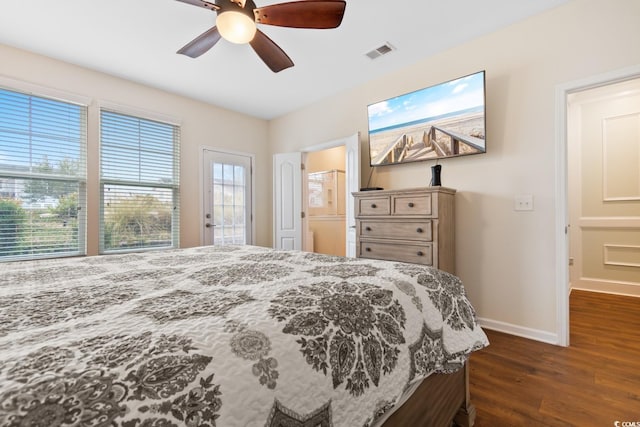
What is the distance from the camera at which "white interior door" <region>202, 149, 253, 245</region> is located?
422 cm

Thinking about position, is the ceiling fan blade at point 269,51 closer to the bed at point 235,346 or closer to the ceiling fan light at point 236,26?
the ceiling fan light at point 236,26

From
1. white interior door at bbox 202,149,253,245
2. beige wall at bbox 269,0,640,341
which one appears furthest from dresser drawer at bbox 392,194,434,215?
white interior door at bbox 202,149,253,245

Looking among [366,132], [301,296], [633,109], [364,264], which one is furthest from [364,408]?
[633,109]

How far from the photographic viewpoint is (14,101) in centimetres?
285

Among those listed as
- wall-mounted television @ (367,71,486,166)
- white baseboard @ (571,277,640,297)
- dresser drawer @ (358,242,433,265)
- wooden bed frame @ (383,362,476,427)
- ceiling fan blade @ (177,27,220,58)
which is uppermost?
ceiling fan blade @ (177,27,220,58)

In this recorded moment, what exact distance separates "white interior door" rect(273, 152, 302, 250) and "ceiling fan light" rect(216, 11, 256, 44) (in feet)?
8.18

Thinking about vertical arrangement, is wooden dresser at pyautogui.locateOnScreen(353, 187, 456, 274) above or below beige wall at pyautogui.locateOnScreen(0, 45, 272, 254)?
below

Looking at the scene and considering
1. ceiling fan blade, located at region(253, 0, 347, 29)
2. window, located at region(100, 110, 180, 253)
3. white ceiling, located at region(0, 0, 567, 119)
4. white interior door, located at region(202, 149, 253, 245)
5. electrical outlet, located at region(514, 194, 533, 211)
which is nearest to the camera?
ceiling fan blade, located at region(253, 0, 347, 29)

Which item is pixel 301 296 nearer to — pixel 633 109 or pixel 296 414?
pixel 296 414

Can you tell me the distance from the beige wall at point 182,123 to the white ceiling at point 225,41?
0.12 meters

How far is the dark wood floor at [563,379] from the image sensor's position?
4.92 ft

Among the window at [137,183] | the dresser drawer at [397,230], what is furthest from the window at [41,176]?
the dresser drawer at [397,230]

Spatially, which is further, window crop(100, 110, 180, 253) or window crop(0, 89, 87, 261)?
window crop(100, 110, 180, 253)

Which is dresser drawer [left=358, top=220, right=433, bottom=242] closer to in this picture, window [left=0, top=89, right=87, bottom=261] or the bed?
the bed
